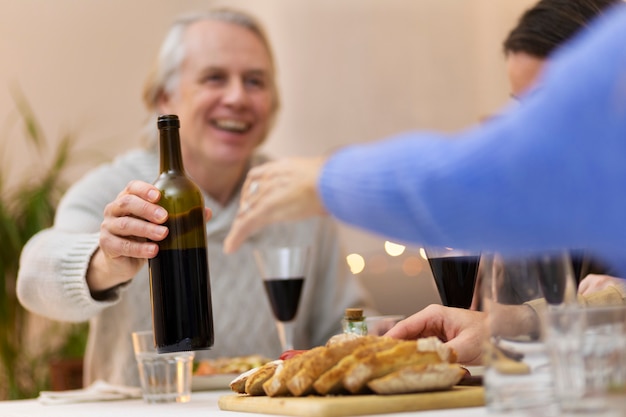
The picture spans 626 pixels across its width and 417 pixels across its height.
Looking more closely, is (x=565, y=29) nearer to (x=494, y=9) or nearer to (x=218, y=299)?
(x=218, y=299)

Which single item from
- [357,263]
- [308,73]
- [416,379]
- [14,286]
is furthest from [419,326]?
[308,73]

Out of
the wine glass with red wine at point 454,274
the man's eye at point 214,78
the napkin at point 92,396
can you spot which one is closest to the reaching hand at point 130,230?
the napkin at point 92,396

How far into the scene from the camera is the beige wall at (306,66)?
380 cm

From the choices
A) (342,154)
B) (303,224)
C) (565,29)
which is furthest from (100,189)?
(342,154)

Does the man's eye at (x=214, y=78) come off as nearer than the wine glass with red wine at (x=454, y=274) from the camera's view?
No

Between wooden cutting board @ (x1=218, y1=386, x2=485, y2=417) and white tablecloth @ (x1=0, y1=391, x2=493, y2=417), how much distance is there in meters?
0.01

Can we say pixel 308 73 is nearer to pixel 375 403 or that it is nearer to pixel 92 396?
pixel 92 396

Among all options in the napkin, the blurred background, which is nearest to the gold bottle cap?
the napkin

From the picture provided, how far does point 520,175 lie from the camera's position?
0.78 meters

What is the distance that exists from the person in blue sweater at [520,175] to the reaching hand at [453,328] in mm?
467

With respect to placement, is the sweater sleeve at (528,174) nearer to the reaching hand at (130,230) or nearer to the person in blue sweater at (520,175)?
the person in blue sweater at (520,175)

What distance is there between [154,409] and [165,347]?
0.40ft

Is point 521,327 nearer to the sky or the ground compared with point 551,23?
nearer to the ground

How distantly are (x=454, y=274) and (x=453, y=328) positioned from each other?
86mm
